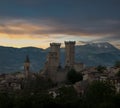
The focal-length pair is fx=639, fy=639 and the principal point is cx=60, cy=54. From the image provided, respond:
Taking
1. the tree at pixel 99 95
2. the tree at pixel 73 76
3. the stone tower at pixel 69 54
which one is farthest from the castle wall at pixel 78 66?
the tree at pixel 99 95

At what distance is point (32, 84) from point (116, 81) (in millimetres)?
13926

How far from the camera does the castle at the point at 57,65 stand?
109000 mm

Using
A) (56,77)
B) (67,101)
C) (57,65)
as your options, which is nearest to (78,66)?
(57,65)

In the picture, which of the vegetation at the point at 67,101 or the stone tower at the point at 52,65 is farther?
the stone tower at the point at 52,65

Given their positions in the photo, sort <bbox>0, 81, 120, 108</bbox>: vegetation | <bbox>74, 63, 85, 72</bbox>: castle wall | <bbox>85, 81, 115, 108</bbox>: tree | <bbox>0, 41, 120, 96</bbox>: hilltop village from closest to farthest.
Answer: <bbox>0, 81, 120, 108</bbox>: vegetation, <bbox>85, 81, 115, 108</bbox>: tree, <bbox>0, 41, 120, 96</bbox>: hilltop village, <bbox>74, 63, 85, 72</bbox>: castle wall

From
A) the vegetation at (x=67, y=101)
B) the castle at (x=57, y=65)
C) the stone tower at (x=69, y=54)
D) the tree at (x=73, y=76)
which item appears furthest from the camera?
the stone tower at (x=69, y=54)

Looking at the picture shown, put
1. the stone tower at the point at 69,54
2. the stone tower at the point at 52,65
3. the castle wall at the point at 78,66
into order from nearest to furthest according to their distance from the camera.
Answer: the stone tower at the point at 52,65, the castle wall at the point at 78,66, the stone tower at the point at 69,54

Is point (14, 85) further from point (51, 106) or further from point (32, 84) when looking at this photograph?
point (51, 106)

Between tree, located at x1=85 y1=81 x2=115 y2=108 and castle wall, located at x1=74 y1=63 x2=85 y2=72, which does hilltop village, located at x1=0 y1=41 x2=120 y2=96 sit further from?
tree, located at x1=85 y1=81 x2=115 y2=108

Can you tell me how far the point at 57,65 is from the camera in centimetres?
11350

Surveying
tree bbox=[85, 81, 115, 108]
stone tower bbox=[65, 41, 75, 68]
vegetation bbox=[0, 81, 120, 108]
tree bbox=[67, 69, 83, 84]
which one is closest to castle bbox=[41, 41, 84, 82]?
stone tower bbox=[65, 41, 75, 68]

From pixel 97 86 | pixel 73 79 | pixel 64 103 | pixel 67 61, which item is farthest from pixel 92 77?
pixel 64 103

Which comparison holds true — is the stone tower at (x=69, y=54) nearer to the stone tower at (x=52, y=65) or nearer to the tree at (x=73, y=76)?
the stone tower at (x=52, y=65)

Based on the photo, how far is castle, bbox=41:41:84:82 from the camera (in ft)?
358
